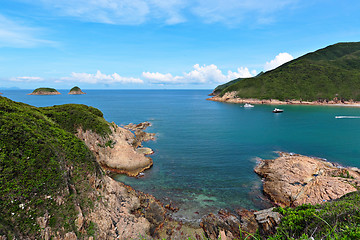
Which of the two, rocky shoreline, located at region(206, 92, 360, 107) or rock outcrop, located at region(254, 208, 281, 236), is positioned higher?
rocky shoreline, located at region(206, 92, 360, 107)

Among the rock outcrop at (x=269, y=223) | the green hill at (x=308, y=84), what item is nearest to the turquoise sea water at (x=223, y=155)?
the rock outcrop at (x=269, y=223)

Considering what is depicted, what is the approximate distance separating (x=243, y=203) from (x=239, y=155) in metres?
18.6

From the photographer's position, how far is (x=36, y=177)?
14.9 m

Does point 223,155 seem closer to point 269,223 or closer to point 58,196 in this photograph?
point 269,223

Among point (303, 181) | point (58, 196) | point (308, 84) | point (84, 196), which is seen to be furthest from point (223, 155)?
point (308, 84)

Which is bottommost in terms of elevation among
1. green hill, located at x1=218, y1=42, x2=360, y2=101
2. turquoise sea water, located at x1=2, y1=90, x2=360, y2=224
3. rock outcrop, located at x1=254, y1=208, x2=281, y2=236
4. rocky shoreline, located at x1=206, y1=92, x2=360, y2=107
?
turquoise sea water, located at x1=2, y1=90, x2=360, y2=224

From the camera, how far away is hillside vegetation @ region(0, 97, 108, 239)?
12977mm

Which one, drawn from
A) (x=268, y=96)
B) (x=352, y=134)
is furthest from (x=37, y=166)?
(x=268, y=96)

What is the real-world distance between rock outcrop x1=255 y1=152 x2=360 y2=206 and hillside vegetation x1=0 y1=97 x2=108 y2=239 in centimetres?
2583

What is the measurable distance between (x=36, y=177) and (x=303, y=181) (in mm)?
34711

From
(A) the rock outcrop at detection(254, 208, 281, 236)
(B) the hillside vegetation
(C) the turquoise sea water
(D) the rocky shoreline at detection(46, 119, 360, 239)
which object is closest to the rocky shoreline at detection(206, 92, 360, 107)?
(C) the turquoise sea water

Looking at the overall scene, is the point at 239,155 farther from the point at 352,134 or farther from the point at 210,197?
the point at 352,134

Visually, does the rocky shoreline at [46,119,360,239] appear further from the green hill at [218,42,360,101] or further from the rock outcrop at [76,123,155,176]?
the green hill at [218,42,360,101]

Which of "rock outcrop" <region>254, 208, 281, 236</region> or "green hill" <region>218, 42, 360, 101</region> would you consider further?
"green hill" <region>218, 42, 360, 101</region>
